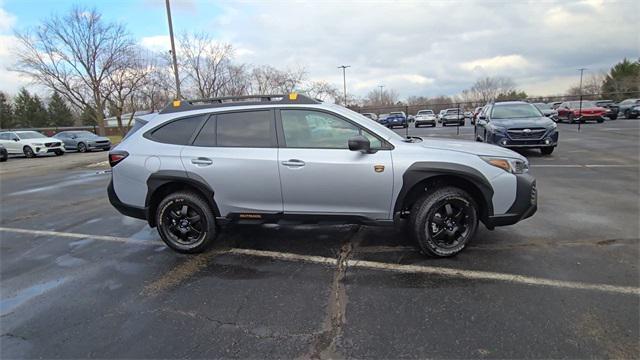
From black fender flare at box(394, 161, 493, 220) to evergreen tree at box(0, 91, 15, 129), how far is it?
274 feet

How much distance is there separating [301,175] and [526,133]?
8.87 metres

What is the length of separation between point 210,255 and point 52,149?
24.0 meters

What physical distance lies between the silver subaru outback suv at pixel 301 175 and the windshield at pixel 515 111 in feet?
26.5

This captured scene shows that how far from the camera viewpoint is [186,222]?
179 inches

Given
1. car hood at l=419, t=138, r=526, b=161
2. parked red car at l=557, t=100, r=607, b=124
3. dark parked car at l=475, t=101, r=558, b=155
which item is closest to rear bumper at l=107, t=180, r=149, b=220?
car hood at l=419, t=138, r=526, b=161

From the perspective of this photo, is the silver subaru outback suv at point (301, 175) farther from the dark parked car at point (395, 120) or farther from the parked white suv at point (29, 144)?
the dark parked car at point (395, 120)

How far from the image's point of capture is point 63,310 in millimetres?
3416

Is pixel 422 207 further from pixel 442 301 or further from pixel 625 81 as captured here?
pixel 625 81

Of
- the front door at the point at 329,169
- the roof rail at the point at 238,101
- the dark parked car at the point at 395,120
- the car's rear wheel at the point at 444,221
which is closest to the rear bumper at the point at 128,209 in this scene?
the roof rail at the point at 238,101

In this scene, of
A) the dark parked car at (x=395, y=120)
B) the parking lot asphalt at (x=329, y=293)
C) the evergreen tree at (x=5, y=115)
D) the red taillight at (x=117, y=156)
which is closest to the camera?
the parking lot asphalt at (x=329, y=293)

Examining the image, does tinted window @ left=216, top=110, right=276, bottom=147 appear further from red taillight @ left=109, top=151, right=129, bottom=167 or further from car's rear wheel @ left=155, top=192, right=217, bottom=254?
red taillight @ left=109, top=151, right=129, bottom=167

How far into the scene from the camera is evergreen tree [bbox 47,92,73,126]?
232 ft

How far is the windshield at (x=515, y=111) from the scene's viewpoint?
11.3m

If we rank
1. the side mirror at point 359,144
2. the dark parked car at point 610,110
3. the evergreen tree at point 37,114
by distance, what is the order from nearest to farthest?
the side mirror at point 359,144 → the dark parked car at point 610,110 → the evergreen tree at point 37,114
